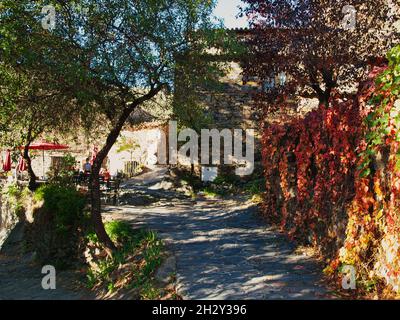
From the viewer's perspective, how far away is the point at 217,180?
19.2 m

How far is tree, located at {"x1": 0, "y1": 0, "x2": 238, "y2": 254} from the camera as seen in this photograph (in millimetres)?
9125

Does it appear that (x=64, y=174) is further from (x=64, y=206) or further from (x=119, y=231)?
(x=119, y=231)

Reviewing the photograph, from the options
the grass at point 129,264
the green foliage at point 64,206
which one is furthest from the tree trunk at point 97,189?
the green foliage at point 64,206

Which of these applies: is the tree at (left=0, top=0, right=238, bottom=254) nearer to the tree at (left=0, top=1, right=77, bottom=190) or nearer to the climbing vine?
the tree at (left=0, top=1, right=77, bottom=190)

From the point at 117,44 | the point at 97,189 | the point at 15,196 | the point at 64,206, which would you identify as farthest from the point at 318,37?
the point at 15,196

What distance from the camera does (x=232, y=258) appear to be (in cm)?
783

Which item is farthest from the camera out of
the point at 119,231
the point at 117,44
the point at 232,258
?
the point at 119,231

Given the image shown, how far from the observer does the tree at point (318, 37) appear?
10898mm

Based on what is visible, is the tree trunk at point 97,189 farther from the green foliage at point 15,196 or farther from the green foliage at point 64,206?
the green foliage at point 15,196

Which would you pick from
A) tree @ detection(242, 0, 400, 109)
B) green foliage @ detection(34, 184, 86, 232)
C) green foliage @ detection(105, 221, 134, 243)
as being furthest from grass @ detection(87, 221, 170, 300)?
tree @ detection(242, 0, 400, 109)

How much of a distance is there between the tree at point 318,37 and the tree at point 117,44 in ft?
6.87

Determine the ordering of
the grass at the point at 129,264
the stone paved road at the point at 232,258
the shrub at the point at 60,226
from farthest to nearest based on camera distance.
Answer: the shrub at the point at 60,226, the grass at the point at 129,264, the stone paved road at the point at 232,258

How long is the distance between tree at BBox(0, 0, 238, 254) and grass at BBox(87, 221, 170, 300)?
494 mm

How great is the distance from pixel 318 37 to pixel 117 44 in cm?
518
